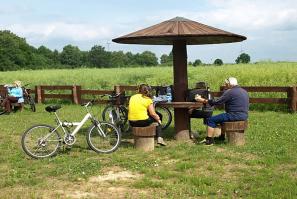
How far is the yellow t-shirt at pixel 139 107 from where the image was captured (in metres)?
9.34

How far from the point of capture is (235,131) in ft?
30.3

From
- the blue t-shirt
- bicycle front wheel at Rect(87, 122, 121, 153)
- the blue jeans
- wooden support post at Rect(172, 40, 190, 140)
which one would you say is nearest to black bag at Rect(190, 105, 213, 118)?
wooden support post at Rect(172, 40, 190, 140)

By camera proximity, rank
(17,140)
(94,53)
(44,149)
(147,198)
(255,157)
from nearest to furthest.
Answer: (147,198) → (255,157) → (44,149) → (17,140) → (94,53)

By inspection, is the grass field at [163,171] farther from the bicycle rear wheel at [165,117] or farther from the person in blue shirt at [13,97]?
the person in blue shirt at [13,97]

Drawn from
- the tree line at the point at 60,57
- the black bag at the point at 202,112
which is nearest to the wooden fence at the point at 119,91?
the black bag at the point at 202,112

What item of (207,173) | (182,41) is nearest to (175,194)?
(207,173)

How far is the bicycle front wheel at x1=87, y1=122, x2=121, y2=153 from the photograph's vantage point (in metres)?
8.96

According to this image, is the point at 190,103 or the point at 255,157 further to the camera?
the point at 190,103

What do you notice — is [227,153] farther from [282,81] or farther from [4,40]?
[4,40]

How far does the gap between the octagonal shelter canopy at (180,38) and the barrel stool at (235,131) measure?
1255mm

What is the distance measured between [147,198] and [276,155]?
10.2ft

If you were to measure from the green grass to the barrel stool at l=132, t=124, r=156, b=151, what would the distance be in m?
0.18

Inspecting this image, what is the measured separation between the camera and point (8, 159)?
864 centimetres

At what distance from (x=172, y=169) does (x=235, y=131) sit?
7.38 ft
